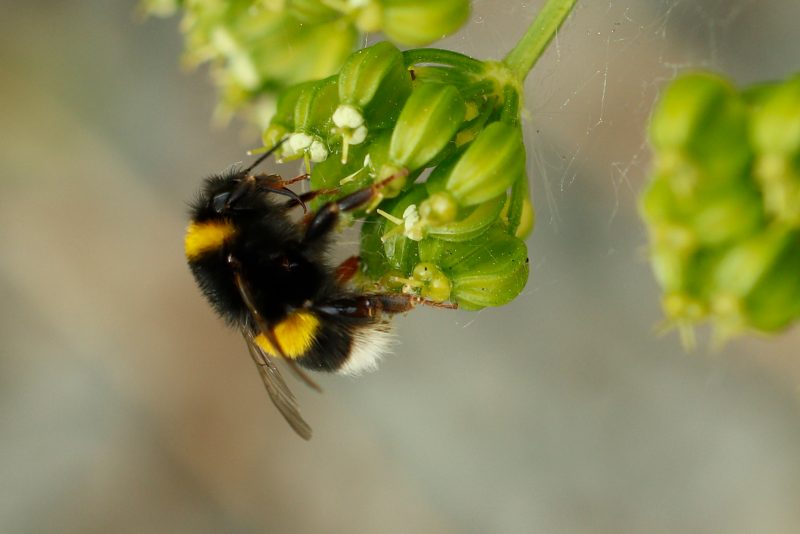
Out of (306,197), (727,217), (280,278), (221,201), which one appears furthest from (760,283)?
(221,201)

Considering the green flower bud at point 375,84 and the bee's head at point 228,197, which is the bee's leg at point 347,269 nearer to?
the bee's head at point 228,197

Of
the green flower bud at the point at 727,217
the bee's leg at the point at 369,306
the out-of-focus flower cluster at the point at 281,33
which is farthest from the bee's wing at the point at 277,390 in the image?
the green flower bud at the point at 727,217

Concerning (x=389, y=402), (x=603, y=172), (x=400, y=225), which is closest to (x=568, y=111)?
(x=603, y=172)

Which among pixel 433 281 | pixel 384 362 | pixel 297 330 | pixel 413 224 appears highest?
pixel 413 224

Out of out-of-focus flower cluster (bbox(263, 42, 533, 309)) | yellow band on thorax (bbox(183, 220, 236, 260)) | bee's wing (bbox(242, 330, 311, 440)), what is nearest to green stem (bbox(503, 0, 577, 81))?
out-of-focus flower cluster (bbox(263, 42, 533, 309))

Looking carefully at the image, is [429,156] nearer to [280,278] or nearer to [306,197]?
[306,197]

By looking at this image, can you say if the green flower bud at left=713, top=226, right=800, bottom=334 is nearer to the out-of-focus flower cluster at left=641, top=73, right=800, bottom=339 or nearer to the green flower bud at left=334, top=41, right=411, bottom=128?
the out-of-focus flower cluster at left=641, top=73, right=800, bottom=339

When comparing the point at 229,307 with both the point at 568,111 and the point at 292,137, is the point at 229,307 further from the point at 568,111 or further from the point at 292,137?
the point at 568,111
